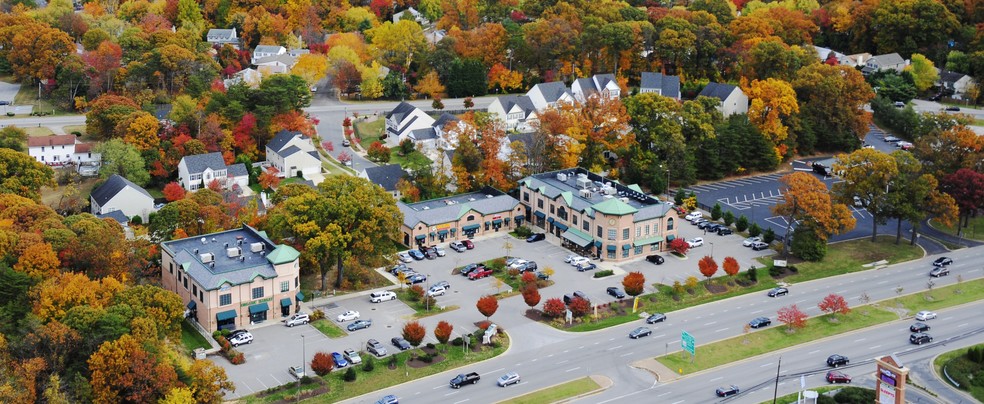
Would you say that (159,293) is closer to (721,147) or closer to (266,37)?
(721,147)

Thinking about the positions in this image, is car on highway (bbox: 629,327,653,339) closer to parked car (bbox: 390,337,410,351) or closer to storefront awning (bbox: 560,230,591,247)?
parked car (bbox: 390,337,410,351)

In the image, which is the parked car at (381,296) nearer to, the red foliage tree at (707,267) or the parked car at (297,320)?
the parked car at (297,320)

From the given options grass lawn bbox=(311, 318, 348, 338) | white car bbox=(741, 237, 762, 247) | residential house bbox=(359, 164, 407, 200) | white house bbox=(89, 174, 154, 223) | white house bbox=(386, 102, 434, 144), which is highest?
white house bbox=(386, 102, 434, 144)

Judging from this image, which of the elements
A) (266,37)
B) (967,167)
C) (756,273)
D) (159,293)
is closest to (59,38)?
(266,37)

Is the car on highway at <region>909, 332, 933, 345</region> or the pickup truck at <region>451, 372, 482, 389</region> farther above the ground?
the car on highway at <region>909, 332, 933, 345</region>

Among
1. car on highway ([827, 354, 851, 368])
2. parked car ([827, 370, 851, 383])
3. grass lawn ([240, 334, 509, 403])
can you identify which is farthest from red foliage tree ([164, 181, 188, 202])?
parked car ([827, 370, 851, 383])

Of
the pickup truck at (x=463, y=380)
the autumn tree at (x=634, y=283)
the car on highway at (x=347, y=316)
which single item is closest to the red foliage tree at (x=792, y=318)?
the autumn tree at (x=634, y=283)
